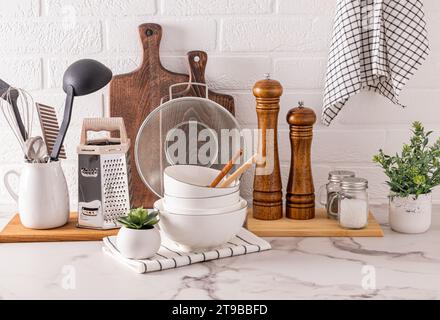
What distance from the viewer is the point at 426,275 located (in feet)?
4.19

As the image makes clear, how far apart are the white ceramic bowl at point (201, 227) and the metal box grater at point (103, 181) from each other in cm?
18

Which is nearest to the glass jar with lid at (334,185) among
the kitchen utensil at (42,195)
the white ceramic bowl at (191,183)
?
the white ceramic bowl at (191,183)

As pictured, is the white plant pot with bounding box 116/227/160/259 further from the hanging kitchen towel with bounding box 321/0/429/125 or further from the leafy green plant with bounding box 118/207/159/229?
the hanging kitchen towel with bounding box 321/0/429/125

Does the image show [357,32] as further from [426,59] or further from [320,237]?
[320,237]

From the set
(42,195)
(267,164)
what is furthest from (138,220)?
(267,164)

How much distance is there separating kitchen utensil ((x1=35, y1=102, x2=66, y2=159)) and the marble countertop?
0.23 metres

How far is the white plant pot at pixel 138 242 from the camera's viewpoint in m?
→ 1.31

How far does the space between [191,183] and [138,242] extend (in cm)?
19

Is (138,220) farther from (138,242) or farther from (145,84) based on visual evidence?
(145,84)

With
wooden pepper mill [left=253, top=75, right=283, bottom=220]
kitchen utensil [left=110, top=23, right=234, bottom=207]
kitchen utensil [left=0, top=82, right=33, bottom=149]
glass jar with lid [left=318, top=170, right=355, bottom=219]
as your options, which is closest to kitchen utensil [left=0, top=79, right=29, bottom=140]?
kitchen utensil [left=0, top=82, right=33, bottom=149]

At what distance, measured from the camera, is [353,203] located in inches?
59.4

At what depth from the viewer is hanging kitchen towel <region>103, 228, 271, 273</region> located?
129cm

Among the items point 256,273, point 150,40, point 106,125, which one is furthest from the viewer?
point 150,40
